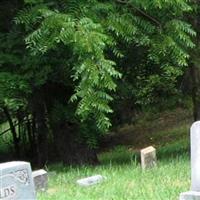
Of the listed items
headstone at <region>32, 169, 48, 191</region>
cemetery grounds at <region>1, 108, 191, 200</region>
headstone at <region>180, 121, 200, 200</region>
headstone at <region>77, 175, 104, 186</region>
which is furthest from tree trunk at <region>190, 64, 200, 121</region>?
headstone at <region>180, 121, 200, 200</region>

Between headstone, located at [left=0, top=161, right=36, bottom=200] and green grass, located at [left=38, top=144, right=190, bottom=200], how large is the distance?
72.3 inches

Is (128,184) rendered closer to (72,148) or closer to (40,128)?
(72,148)

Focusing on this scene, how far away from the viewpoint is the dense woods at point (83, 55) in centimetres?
904

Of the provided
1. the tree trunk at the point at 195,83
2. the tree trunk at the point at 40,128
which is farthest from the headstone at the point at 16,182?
the tree trunk at the point at 195,83

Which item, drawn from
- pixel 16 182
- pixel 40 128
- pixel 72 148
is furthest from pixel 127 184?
pixel 40 128

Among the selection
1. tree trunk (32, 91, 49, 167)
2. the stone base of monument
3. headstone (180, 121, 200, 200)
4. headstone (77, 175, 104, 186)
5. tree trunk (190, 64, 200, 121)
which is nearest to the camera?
the stone base of monument

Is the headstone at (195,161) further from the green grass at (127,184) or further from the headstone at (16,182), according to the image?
the headstone at (16,182)

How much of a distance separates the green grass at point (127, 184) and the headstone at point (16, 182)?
1837 mm

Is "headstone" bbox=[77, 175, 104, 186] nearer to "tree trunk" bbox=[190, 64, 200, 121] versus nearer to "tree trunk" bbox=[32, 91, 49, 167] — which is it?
"tree trunk" bbox=[32, 91, 49, 167]

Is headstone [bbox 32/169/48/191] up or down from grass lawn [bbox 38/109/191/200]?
up

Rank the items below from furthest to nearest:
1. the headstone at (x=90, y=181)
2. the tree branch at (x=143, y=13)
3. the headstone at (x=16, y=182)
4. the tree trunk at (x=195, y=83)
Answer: the tree trunk at (x=195, y=83), the tree branch at (x=143, y=13), the headstone at (x=90, y=181), the headstone at (x=16, y=182)

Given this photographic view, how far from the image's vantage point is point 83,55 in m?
9.02

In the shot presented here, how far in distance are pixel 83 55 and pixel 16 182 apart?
4.13 meters

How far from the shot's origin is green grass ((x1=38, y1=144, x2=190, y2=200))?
7.02 m
